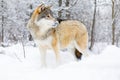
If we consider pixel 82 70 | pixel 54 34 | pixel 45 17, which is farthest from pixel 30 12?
pixel 82 70

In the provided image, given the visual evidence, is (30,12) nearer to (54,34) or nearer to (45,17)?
(54,34)

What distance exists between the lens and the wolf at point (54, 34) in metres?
8.09

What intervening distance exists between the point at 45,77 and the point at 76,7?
21899 millimetres

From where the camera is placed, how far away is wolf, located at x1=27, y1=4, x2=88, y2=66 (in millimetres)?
8094

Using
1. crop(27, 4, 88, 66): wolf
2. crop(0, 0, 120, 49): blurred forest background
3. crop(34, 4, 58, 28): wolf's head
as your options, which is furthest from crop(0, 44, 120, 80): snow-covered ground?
crop(0, 0, 120, 49): blurred forest background

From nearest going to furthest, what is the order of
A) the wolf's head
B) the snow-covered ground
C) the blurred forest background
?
the snow-covered ground, the wolf's head, the blurred forest background

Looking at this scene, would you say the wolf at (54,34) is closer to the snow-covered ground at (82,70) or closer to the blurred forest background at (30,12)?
the snow-covered ground at (82,70)

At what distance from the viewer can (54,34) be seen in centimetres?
855

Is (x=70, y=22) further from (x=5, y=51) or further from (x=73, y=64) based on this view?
(x=73, y=64)

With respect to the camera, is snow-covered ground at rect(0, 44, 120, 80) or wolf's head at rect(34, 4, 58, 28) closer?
snow-covered ground at rect(0, 44, 120, 80)

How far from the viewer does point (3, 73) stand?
665cm

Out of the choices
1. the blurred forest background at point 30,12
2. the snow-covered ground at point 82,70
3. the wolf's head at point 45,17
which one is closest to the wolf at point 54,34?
the wolf's head at point 45,17

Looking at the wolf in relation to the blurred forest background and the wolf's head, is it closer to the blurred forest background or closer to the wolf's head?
the wolf's head

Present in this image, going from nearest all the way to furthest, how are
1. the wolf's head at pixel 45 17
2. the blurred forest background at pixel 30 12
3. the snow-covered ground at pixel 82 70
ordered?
the snow-covered ground at pixel 82 70 < the wolf's head at pixel 45 17 < the blurred forest background at pixel 30 12
